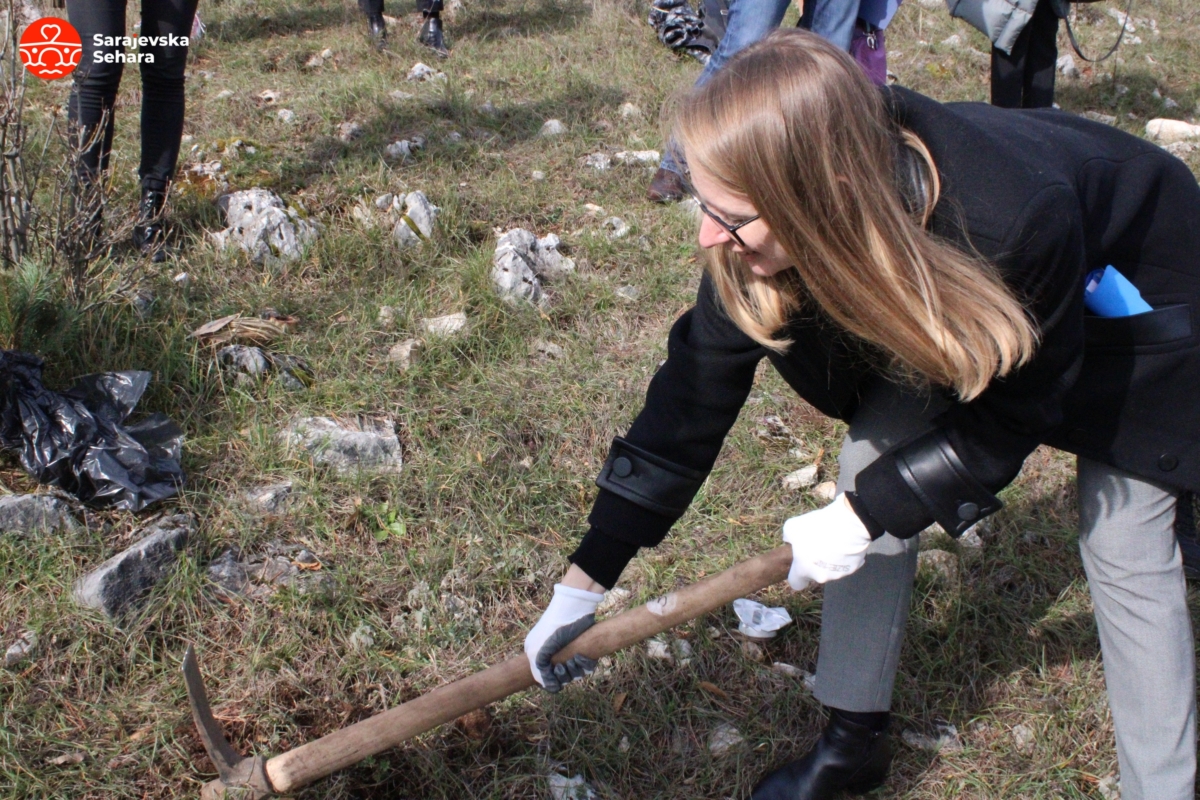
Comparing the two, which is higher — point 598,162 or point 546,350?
point 598,162

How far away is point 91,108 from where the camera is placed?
112 inches

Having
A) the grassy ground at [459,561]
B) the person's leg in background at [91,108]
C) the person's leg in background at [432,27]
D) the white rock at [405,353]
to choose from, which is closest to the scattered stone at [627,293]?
the grassy ground at [459,561]

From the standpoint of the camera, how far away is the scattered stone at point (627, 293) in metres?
3.15

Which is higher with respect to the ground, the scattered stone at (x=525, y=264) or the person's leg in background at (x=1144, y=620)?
the person's leg in background at (x=1144, y=620)

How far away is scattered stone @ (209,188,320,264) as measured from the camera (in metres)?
2.95

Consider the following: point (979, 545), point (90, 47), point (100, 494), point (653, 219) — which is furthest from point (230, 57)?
point (979, 545)

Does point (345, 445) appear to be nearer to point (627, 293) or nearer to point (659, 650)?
point (659, 650)

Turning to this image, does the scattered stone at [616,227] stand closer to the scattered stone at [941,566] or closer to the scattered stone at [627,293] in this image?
the scattered stone at [627,293]

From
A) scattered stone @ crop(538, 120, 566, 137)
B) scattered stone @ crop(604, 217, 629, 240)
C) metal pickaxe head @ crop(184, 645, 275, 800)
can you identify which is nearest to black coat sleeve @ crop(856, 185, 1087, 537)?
metal pickaxe head @ crop(184, 645, 275, 800)

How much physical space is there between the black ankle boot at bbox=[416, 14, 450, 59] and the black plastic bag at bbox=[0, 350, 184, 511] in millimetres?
3523

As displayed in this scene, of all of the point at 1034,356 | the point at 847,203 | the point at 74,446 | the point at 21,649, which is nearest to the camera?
the point at 847,203

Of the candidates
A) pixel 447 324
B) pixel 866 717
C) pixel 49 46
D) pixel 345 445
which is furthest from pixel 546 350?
pixel 49 46

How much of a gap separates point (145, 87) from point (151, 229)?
1.57 ft

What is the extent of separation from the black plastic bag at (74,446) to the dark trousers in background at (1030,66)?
3.79 meters
